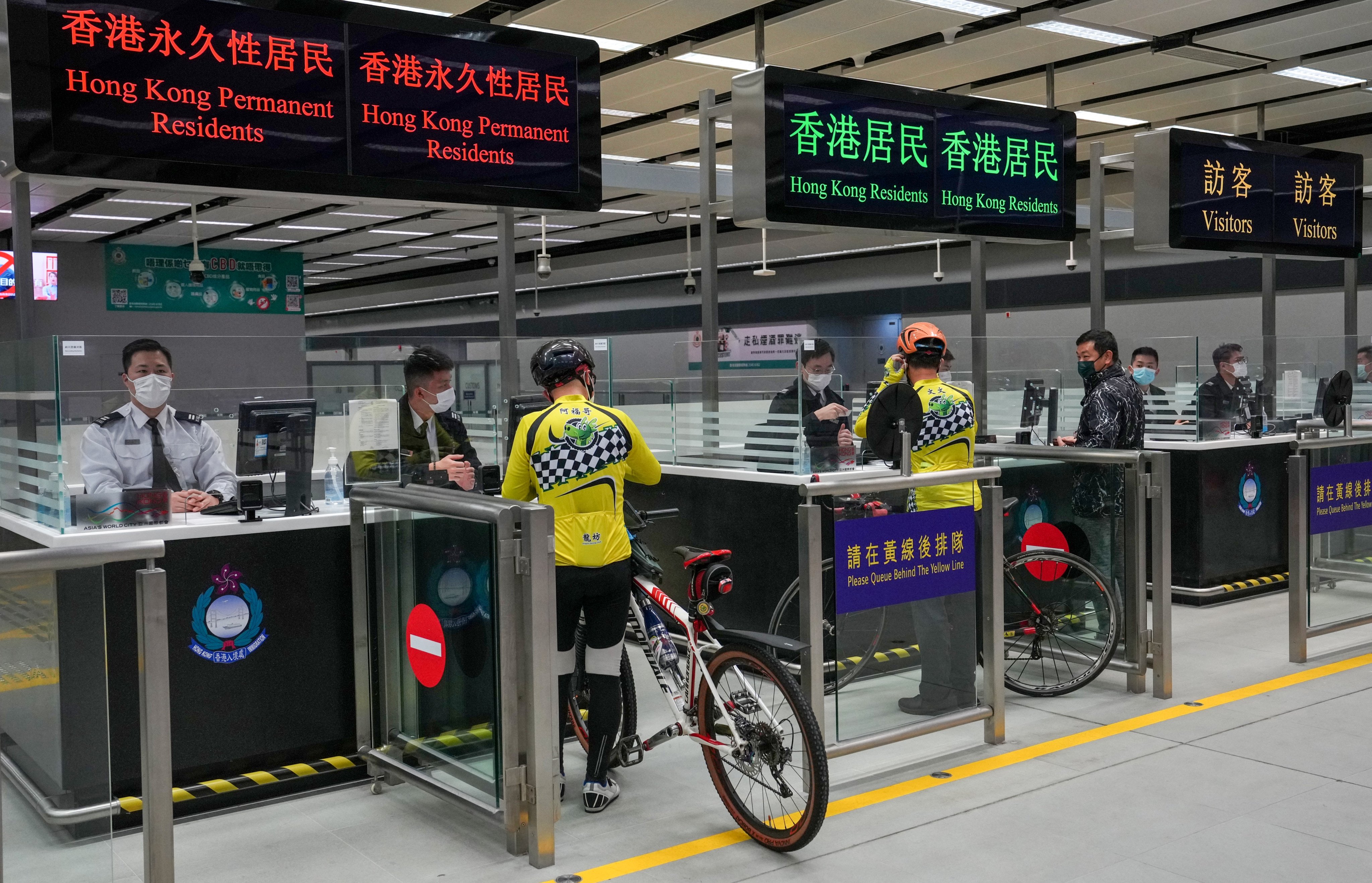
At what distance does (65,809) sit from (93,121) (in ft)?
7.15

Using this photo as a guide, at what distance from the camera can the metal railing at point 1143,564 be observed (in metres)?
4.79

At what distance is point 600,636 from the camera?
3.62m

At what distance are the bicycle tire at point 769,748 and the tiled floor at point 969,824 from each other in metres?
0.10

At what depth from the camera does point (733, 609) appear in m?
5.66

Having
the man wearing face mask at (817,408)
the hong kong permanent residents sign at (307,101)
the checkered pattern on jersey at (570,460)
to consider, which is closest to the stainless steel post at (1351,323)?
the man wearing face mask at (817,408)

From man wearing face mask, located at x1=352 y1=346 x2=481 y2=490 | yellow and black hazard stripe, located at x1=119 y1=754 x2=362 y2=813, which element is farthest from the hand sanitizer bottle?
yellow and black hazard stripe, located at x1=119 y1=754 x2=362 y2=813

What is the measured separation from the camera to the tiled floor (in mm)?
3213

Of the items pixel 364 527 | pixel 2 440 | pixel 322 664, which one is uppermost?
pixel 2 440

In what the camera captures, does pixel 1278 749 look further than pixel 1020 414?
No

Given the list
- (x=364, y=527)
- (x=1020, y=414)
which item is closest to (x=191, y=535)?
(x=364, y=527)

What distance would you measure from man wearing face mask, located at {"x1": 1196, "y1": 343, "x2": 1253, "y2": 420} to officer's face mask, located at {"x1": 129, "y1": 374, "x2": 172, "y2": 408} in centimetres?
576

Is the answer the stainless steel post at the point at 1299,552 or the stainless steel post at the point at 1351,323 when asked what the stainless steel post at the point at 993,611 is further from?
the stainless steel post at the point at 1351,323

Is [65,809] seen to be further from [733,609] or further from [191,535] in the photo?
[733,609]

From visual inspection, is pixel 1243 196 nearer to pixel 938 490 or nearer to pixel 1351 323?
pixel 1351 323
